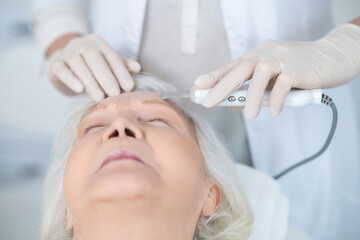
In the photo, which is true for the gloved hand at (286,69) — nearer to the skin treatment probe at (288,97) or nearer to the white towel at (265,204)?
the skin treatment probe at (288,97)

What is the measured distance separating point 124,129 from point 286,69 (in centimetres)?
45

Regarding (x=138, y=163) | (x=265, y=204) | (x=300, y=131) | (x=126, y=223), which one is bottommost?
(x=265, y=204)

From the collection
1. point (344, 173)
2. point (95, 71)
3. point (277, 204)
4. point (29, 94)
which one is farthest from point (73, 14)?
point (344, 173)

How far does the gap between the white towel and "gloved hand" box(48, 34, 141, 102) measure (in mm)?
505

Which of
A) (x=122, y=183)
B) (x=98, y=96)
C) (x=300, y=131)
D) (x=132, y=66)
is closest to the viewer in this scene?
(x=122, y=183)

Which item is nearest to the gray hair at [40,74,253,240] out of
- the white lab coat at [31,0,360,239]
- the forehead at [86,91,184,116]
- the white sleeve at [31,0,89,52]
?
the forehead at [86,91,184,116]

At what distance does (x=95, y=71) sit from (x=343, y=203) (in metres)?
1.01

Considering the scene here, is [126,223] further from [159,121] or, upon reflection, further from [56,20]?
[56,20]

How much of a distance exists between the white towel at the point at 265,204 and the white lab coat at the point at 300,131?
0.13 metres

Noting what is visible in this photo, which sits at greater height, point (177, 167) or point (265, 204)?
point (177, 167)

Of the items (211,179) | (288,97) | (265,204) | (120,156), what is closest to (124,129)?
(120,156)

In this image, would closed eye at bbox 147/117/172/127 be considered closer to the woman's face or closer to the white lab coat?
the woman's face

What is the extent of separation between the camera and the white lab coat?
1.40 metres

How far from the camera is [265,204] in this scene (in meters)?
1.35
